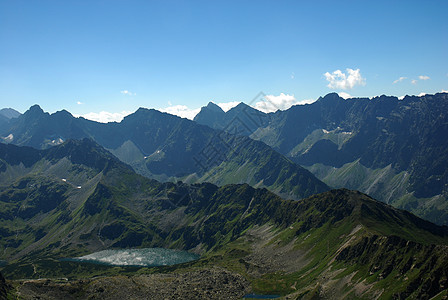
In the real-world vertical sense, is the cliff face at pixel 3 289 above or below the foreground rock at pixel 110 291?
above

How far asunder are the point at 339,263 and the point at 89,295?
5360 inches

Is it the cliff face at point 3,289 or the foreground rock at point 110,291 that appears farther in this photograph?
the foreground rock at point 110,291

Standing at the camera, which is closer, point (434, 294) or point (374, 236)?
point (434, 294)

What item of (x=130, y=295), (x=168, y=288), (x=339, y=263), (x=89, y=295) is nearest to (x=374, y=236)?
(x=339, y=263)

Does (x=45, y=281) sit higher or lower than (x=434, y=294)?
lower

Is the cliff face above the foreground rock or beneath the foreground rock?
above

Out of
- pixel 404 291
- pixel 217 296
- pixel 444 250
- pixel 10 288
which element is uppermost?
pixel 444 250

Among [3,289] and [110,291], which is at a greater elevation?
[3,289]

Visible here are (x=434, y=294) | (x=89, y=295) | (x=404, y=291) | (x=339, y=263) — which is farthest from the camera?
(x=339, y=263)

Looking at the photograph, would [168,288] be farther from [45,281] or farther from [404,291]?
[404,291]

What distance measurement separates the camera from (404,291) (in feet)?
422

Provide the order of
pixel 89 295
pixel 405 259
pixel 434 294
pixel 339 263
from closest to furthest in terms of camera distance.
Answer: pixel 434 294 → pixel 405 259 → pixel 89 295 → pixel 339 263

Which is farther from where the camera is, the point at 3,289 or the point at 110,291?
the point at 110,291

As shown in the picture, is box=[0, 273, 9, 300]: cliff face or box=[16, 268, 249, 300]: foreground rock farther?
box=[16, 268, 249, 300]: foreground rock
